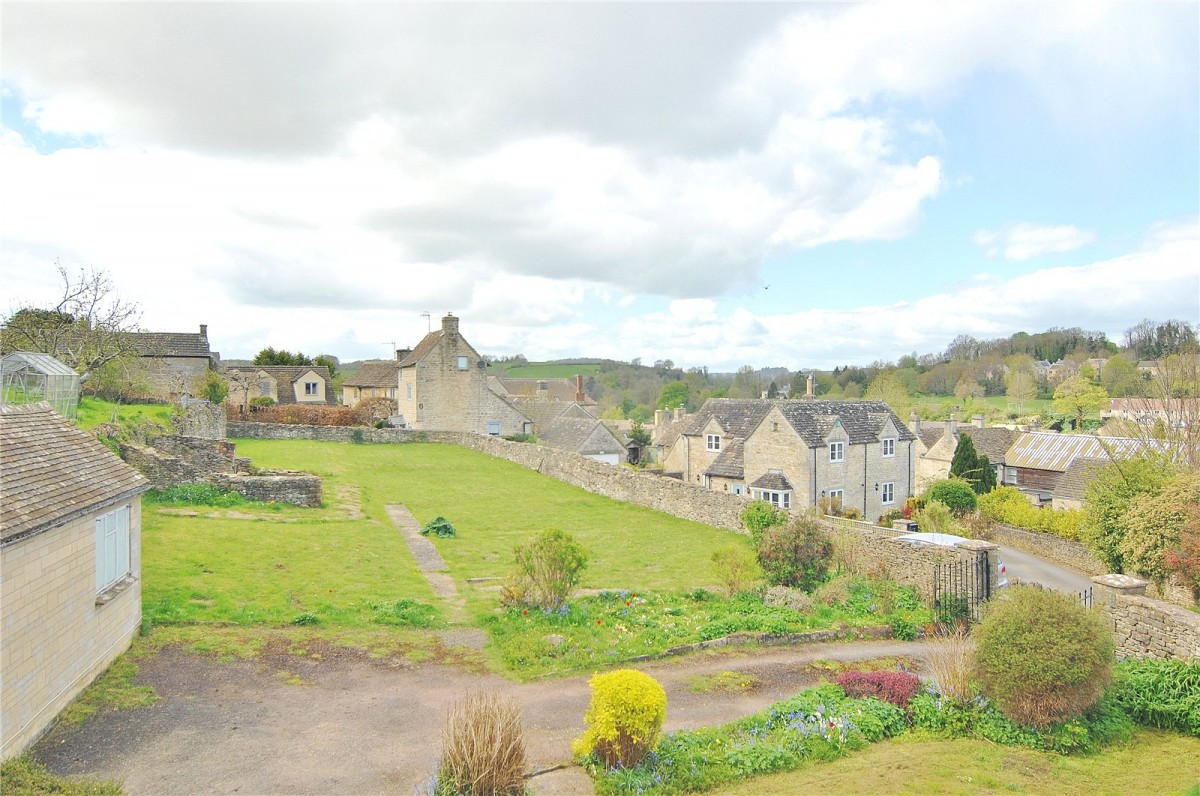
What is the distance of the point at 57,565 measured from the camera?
360 inches

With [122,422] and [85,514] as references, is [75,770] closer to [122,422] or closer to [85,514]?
[85,514]

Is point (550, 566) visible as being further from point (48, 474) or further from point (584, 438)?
point (584, 438)

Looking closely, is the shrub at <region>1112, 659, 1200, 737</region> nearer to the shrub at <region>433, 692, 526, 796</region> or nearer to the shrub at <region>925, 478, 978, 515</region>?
the shrub at <region>433, 692, 526, 796</region>

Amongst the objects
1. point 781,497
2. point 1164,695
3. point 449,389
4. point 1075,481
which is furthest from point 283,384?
point 1164,695

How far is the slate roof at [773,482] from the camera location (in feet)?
116

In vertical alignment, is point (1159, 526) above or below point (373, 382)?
below

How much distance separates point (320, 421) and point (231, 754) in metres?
42.4

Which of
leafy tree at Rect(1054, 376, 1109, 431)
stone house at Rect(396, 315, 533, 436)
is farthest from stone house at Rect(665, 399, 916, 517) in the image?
leafy tree at Rect(1054, 376, 1109, 431)

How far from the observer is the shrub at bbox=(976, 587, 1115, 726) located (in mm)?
9539

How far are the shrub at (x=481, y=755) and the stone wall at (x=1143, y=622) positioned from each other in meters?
11.0

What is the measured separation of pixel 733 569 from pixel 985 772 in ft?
27.2

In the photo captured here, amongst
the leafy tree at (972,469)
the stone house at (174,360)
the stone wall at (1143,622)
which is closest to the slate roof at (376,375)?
the stone house at (174,360)

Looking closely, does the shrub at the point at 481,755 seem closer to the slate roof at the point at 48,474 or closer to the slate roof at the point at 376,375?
the slate roof at the point at 48,474

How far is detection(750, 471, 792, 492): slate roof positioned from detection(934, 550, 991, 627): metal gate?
59.8 feet
